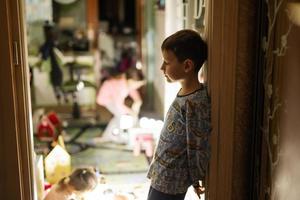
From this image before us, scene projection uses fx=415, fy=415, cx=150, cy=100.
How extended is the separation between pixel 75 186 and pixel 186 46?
104 cm

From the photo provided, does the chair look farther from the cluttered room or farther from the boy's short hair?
the boy's short hair

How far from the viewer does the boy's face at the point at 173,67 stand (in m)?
1.56

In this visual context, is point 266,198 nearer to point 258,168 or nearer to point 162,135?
point 258,168

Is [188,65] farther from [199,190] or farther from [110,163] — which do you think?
[110,163]

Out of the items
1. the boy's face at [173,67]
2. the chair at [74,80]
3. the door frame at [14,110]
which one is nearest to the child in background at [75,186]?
the door frame at [14,110]

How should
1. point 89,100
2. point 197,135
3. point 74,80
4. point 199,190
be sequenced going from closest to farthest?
point 197,135 → point 199,190 → point 74,80 → point 89,100

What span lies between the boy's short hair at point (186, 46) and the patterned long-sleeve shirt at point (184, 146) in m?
0.13

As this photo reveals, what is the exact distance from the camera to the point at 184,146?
5.17 ft

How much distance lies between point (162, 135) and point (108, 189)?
3.14ft

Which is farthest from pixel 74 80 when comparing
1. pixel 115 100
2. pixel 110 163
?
pixel 110 163

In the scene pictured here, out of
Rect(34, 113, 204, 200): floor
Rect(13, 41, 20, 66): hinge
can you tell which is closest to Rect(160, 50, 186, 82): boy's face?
Rect(13, 41, 20, 66): hinge

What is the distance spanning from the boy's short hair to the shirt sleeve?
0.16m

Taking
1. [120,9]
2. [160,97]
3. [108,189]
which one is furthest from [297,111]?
[120,9]

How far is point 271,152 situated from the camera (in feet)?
5.01
